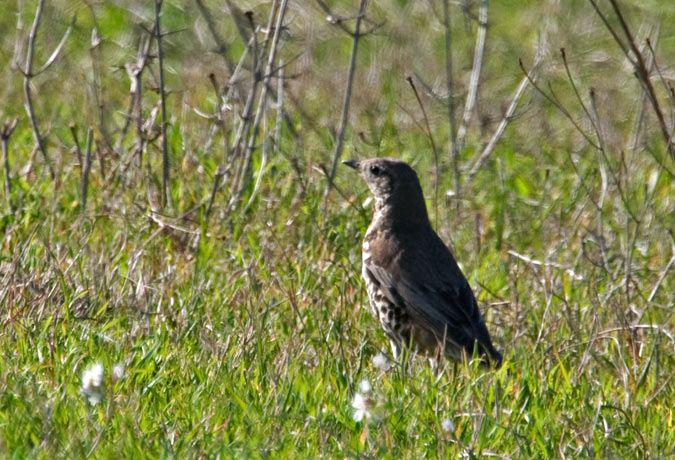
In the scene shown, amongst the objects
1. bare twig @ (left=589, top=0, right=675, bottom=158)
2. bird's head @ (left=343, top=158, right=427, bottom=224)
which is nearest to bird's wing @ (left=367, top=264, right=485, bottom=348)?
bird's head @ (left=343, top=158, right=427, bottom=224)

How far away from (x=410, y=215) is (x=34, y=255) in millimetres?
1830

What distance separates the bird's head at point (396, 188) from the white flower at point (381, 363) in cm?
108

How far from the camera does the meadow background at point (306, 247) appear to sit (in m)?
4.43

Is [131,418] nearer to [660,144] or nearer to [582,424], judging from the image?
[582,424]

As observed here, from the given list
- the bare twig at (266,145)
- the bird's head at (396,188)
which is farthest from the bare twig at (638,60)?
the bare twig at (266,145)

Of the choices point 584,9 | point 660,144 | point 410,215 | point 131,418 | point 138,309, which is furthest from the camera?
point 584,9

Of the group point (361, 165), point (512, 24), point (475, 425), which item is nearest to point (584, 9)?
point (512, 24)

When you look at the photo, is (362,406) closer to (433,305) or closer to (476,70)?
(433,305)

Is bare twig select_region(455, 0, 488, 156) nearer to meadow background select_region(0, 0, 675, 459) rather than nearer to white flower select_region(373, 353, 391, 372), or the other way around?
meadow background select_region(0, 0, 675, 459)

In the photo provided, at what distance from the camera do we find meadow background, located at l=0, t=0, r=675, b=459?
174 inches

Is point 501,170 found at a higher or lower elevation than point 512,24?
lower

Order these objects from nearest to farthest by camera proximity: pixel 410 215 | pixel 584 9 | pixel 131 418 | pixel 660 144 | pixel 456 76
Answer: pixel 131 418 < pixel 410 215 < pixel 660 144 < pixel 456 76 < pixel 584 9

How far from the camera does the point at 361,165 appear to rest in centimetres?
642

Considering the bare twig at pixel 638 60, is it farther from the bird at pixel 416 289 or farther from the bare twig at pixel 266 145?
the bare twig at pixel 266 145
